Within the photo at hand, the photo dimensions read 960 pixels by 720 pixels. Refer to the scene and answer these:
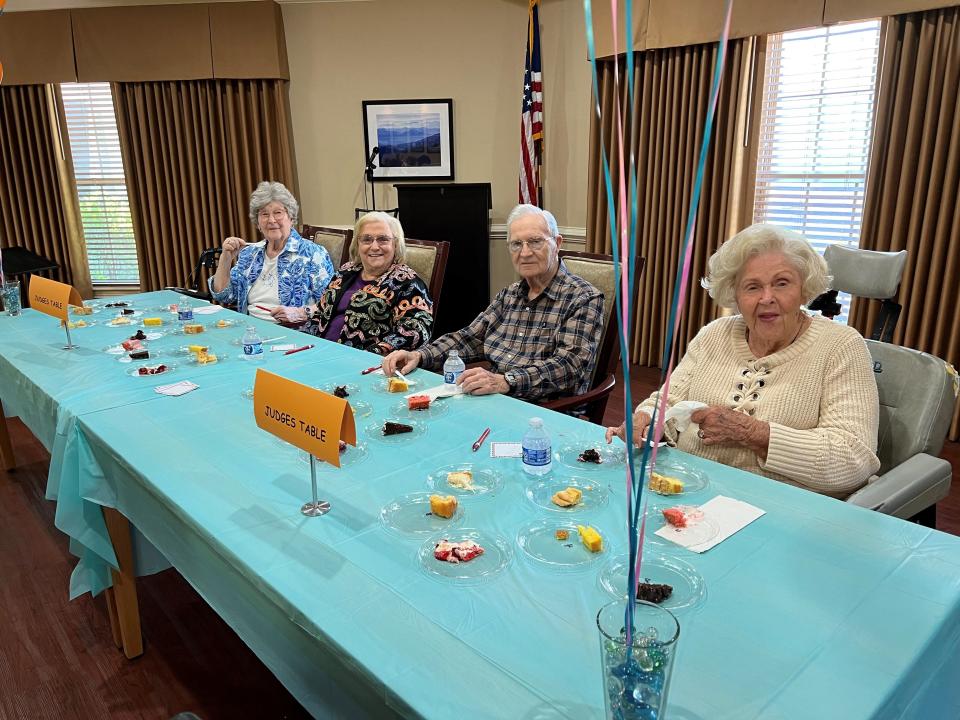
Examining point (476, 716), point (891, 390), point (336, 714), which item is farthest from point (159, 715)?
point (891, 390)

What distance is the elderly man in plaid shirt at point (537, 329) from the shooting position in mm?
2191

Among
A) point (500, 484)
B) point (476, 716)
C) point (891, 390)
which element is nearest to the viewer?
point (476, 716)

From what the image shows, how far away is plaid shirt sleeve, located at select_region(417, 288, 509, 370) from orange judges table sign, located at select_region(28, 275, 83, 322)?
1.27m

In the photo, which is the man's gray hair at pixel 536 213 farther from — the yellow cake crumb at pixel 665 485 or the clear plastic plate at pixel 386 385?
the yellow cake crumb at pixel 665 485

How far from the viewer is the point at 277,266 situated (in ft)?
11.4

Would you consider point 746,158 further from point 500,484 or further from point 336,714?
point 336,714

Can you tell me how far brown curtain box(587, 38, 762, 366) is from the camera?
4059 mm

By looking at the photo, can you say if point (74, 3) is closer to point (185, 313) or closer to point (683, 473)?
point (185, 313)

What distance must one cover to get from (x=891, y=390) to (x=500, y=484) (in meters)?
1.02

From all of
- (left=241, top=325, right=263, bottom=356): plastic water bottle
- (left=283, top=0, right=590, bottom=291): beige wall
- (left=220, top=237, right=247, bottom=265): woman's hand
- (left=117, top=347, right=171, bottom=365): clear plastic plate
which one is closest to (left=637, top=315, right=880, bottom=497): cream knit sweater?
(left=241, top=325, right=263, bottom=356): plastic water bottle

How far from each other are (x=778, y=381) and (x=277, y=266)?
2.60 metres

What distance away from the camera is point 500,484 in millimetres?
1374

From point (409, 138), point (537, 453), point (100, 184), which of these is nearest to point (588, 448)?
point (537, 453)

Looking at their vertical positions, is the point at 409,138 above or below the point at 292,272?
above
